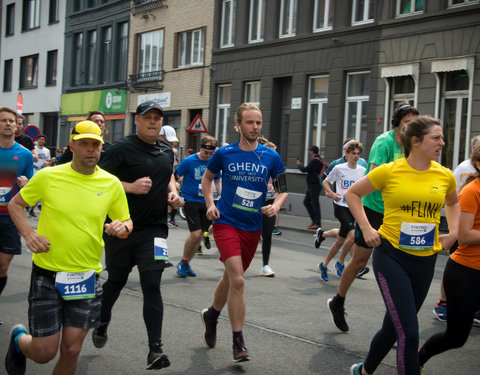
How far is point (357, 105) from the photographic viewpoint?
68.6 ft

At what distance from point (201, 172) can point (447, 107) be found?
10.2 meters

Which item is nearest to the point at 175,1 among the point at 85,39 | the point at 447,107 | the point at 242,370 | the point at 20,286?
the point at 85,39

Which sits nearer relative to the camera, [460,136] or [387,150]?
[387,150]

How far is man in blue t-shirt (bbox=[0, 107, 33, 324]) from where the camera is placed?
6.31 meters

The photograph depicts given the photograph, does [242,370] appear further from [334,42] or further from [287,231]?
[334,42]

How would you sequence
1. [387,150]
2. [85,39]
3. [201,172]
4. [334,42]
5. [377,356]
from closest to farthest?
[377,356] < [387,150] < [201,172] < [334,42] < [85,39]

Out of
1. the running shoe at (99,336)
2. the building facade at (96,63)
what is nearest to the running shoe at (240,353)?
the running shoe at (99,336)

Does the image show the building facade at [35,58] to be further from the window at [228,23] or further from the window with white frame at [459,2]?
the window with white frame at [459,2]

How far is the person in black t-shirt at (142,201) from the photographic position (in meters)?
5.13

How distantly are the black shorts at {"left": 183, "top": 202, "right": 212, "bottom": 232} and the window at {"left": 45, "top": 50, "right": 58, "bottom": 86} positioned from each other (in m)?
31.5

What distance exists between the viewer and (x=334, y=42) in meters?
21.3

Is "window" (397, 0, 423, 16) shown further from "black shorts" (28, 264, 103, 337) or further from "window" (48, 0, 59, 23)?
"window" (48, 0, 59, 23)

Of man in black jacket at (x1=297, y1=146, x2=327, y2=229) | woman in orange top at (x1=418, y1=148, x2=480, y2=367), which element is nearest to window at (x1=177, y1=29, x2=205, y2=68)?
man in black jacket at (x1=297, y1=146, x2=327, y2=229)

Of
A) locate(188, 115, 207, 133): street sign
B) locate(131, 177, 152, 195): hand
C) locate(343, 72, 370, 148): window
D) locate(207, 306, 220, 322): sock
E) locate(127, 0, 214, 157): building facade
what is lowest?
locate(207, 306, 220, 322): sock
